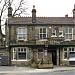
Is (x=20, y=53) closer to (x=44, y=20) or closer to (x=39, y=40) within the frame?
(x=39, y=40)

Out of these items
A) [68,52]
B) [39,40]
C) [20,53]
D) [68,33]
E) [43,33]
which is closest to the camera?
[20,53]

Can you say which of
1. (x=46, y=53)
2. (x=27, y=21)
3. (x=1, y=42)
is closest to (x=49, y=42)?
(x=46, y=53)

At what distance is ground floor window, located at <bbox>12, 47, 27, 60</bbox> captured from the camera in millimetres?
50312

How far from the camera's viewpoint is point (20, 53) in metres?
50.5

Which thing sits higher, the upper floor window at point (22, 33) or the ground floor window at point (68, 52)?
the upper floor window at point (22, 33)

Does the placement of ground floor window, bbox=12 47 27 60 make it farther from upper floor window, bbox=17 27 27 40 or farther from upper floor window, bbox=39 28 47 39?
upper floor window, bbox=39 28 47 39

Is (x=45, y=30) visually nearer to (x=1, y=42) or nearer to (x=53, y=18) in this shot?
(x=53, y=18)

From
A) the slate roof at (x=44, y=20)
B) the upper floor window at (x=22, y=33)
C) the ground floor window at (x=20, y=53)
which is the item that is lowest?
the ground floor window at (x=20, y=53)

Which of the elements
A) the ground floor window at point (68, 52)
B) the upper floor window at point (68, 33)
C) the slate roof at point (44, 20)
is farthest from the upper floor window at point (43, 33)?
the ground floor window at point (68, 52)

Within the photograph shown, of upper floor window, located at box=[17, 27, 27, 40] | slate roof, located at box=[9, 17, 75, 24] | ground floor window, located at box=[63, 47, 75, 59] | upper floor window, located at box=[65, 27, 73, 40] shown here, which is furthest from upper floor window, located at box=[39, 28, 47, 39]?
ground floor window, located at box=[63, 47, 75, 59]

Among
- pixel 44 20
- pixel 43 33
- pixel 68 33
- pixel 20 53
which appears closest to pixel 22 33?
pixel 20 53

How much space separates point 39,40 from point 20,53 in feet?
11.9

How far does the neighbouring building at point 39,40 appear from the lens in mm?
50438

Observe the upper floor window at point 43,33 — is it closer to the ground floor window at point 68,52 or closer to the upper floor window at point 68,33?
the upper floor window at point 68,33
